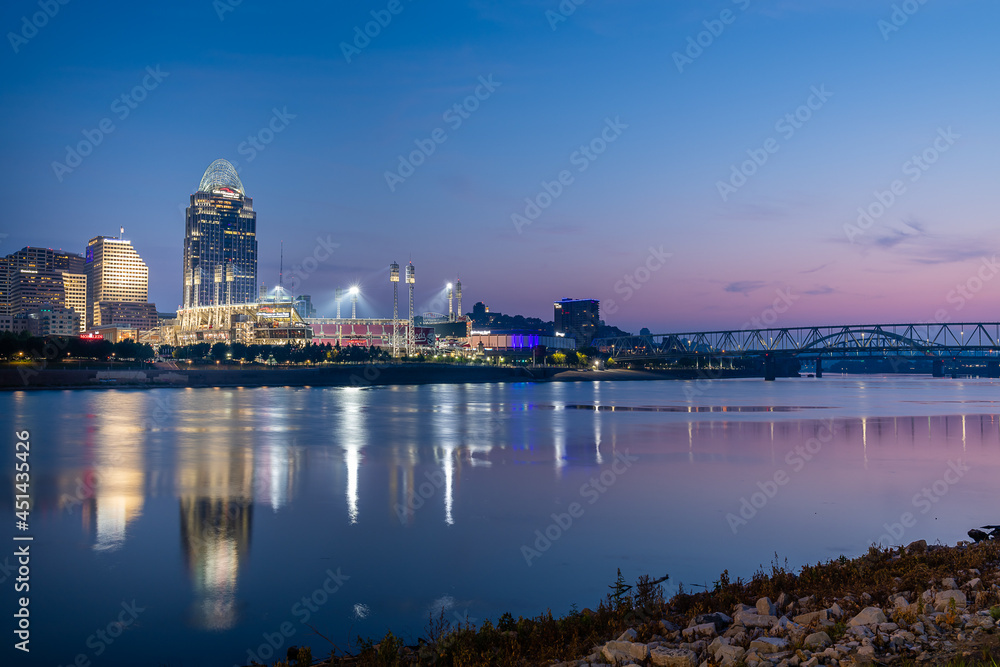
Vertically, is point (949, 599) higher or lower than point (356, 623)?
higher

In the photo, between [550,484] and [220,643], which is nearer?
[220,643]

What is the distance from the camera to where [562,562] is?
1539 centimetres

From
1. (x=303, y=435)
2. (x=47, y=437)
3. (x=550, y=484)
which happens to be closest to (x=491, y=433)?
(x=303, y=435)

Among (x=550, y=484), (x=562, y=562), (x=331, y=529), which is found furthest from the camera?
(x=550, y=484)

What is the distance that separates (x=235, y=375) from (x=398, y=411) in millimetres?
68530

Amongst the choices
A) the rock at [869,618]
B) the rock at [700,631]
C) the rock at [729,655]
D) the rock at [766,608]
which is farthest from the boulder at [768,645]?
the rock at [766,608]

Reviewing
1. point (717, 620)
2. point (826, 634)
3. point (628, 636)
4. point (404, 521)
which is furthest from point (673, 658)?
point (404, 521)

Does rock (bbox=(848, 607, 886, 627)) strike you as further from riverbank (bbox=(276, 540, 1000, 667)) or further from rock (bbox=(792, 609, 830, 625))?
rock (bbox=(792, 609, 830, 625))

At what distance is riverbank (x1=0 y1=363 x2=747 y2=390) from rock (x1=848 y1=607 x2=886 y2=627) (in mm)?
111180

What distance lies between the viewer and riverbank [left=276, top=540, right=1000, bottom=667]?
8.48 m

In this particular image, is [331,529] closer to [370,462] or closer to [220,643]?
[220,643]

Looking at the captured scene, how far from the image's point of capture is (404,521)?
747 inches

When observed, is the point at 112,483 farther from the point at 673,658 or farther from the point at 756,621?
the point at 756,621

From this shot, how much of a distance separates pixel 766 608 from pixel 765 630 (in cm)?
73
